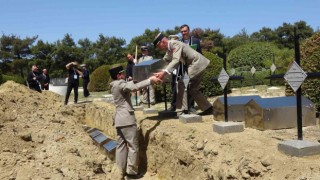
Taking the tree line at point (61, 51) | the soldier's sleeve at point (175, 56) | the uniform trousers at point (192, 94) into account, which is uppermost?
the tree line at point (61, 51)

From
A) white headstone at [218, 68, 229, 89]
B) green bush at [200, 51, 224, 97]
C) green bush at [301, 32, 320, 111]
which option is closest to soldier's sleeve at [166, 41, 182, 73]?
white headstone at [218, 68, 229, 89]

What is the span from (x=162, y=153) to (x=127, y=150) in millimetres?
816

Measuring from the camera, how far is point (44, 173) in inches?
191

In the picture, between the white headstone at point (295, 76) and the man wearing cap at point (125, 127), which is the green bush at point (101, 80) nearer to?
the man wearing cap at point (125, 127)

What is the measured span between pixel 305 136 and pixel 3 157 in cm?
393

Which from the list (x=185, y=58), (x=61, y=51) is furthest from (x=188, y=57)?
(x=61, y=51)

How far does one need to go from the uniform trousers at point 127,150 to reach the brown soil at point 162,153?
0.98 ft

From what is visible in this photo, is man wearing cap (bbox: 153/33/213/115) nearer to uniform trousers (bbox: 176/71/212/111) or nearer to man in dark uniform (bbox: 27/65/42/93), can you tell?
uniform trousers (bbox: 176/71/212/111)

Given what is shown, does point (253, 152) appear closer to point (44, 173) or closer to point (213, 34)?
point (44, 173)

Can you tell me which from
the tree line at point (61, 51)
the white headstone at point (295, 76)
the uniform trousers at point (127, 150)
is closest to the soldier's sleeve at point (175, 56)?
the uniform trousers at point (127, 150)

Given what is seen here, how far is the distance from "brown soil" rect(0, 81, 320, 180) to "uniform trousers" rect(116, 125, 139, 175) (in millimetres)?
298

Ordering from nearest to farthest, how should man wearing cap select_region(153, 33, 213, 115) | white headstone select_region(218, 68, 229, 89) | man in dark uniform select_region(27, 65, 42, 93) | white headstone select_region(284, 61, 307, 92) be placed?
white headstone select_region(284, 61, 307, 92), white headstone select_region(218, 68, 229, 89), man wearing cap select_region(153, 33, 213, 115), man in dark uniform select_region(27, 65, 42, 93)

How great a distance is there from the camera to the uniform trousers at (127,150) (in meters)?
6.35

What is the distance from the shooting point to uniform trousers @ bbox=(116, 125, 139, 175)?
20.8ft
